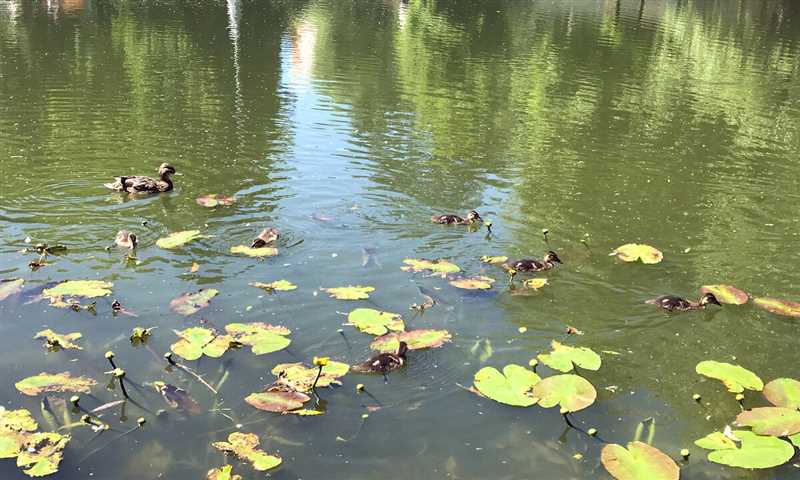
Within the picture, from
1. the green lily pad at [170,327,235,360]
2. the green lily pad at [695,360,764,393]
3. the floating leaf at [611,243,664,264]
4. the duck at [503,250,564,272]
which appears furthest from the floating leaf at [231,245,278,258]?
the green lily pad at [695,360,764,393]

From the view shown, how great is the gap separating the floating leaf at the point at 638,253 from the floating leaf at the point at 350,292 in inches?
166

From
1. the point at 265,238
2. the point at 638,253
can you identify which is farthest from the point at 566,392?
the point at 265,238

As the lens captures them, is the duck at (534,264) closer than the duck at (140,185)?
Yes

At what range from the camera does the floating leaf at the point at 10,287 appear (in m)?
9.16

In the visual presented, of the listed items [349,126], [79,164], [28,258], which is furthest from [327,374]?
[349,126]

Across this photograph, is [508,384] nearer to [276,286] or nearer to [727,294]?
[276,286]

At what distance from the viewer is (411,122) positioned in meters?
19.8

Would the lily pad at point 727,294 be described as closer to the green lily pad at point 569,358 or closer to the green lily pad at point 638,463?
the green lily pad at point 569,358

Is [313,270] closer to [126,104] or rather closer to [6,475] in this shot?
[6,475]

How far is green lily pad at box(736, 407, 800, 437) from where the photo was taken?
699 cm

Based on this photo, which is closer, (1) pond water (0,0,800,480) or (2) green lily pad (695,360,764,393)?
(1) pond water (0,0,800,480)

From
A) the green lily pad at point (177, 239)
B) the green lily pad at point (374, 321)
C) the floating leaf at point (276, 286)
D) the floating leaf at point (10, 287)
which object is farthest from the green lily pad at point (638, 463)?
the floating leaf at point (10, 287)

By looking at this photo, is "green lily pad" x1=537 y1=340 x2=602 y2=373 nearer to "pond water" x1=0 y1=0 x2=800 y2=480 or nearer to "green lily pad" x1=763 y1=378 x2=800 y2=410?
"pond water" x1=0 y1=0 x2=800 y2=480

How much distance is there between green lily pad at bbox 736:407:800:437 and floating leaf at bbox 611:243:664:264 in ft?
13.2
